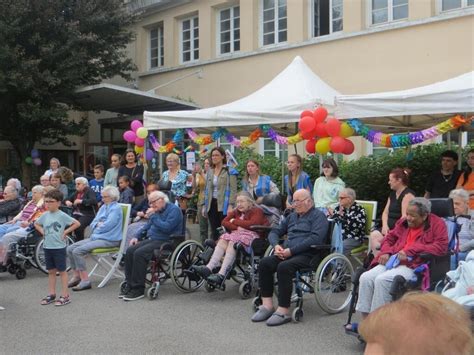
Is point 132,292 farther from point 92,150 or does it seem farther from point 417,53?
point 92,150

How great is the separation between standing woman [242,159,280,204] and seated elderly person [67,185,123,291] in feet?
6.05

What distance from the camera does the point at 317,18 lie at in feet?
48.8

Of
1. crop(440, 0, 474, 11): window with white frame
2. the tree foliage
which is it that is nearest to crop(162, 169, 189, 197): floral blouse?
the tree foliage

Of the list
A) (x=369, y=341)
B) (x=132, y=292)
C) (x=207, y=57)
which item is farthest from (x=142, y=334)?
(x=207, y=57)

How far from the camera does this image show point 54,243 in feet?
19.4

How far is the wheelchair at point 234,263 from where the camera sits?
6008 mm

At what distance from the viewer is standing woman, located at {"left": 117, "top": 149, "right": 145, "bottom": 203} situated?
903 centimetres

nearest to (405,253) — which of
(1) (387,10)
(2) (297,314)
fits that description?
(2) (297,314)

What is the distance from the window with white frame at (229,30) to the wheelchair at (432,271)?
12693mm

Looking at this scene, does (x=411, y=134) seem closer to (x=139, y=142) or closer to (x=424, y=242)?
(x=424, y=242)

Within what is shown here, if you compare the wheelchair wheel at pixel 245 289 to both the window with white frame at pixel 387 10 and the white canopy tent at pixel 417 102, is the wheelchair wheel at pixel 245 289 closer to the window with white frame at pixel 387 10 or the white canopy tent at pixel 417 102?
the white canopy tent at pixel 417 102

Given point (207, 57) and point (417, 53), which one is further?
point (207, 57)

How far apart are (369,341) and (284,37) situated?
49.9 ft

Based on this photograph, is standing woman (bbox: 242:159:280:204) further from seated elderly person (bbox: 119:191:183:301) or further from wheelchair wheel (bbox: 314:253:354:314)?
wheelchair wheel (bbox: 314:253:354:314)
